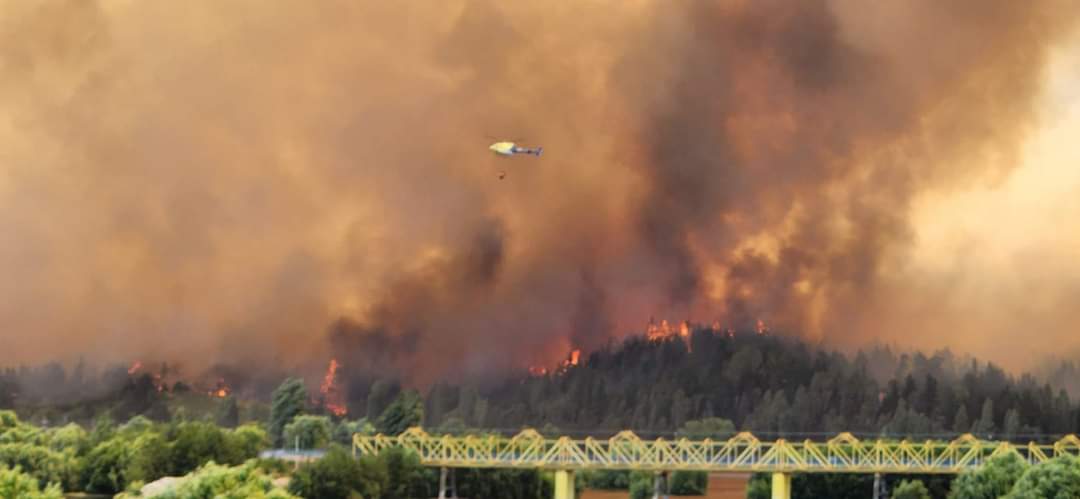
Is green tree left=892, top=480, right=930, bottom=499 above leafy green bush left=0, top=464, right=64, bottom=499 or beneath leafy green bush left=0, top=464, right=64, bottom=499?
above

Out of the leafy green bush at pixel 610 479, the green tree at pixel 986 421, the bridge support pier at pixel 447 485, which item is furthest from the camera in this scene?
the green tree at pixel 986 421

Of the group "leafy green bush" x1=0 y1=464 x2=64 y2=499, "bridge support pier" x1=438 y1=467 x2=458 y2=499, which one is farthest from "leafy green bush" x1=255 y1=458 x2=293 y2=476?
"leafy green bush" x1=0 y1=464 x2=64 y2=499

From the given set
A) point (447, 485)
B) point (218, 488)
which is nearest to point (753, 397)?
point (447, 485)

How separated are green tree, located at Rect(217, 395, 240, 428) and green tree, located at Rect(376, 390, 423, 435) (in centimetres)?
959

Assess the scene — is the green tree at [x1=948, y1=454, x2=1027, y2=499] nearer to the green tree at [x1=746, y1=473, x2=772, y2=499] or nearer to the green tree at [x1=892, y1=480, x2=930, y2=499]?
the green tree at [x1=892, y1=480, x2=930, y2=499]

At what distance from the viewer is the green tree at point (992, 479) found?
2598 inches

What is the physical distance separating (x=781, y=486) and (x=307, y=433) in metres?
26.6

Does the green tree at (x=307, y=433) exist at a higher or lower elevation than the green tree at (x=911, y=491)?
higher

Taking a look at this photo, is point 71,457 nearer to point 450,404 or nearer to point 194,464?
point 194,464

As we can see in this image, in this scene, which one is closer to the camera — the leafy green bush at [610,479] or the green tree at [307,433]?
the green tree at [307,433]

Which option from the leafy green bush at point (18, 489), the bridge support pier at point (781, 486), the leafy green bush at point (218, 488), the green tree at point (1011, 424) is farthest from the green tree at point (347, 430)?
the leafy green bush at point (18, 489)

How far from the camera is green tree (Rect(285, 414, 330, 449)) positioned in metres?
85.8

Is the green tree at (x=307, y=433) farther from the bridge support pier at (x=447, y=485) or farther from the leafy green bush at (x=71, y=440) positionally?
the bridge support pier at (x=447, y=485)

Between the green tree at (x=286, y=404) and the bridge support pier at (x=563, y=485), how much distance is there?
22380mm
